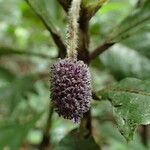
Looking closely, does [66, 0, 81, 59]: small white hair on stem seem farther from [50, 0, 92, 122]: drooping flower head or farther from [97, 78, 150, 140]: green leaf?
[97, 78, 150, 140]: green leaf

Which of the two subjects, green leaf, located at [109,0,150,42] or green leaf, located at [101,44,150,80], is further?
green leaf, located at [101,44,150,80]

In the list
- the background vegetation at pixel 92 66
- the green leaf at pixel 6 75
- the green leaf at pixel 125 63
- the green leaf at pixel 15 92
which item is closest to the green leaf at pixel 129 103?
the background vegetation at pixel 92 66

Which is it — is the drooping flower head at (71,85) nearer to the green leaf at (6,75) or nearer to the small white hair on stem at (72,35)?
the small white hair on stem at (72,35)

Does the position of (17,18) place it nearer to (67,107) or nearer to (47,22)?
(47,22)

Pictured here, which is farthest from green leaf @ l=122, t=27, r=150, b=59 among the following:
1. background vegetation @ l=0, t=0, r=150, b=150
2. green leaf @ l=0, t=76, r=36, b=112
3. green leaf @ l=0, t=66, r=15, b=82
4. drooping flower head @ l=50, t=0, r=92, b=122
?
drooping flower head @ l=50, t=0, r=92, b=122

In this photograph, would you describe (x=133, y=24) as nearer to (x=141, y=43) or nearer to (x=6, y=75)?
(x=141, y=43)

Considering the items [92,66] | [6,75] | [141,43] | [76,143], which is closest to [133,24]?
[141,43]
